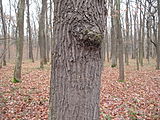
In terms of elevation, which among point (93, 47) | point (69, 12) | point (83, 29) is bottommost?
point (93, 47)

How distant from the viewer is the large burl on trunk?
48.0 inches

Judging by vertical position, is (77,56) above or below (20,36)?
below

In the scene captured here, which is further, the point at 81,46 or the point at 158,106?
the point at 158,106

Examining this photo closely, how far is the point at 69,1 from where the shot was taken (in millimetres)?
1228

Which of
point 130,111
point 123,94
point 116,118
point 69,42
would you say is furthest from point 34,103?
point 69,42

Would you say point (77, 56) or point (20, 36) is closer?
point (77, 56)

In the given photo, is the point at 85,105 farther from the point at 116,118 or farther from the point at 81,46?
the point at 116,118

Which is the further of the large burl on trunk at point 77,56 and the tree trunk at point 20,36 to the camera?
the tree trunk at point 20,36

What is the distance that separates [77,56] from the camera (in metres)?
1.24

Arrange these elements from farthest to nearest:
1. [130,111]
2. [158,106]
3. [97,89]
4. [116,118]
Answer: [158,106] → [130,111] → [116,118] → [97,89]

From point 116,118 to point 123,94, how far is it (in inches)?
102

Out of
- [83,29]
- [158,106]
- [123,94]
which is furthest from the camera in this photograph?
[123,94]

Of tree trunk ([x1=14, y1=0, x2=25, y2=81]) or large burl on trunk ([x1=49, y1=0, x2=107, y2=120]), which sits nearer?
large burl on trunk ([x1=49, y1=0, x2=107, y2=120])

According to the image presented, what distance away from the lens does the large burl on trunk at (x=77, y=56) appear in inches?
48.0
